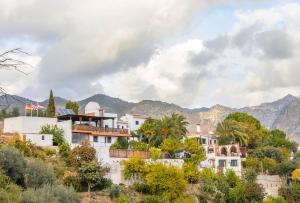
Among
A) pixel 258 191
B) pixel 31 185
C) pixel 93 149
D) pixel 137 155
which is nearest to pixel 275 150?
pixel 258 191

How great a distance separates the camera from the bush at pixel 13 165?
37838mm

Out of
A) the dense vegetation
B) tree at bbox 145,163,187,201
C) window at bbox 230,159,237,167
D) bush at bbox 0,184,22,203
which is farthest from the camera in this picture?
window at bbox 230,159,237,167

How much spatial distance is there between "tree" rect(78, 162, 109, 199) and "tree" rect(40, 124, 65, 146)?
1144 centimetres

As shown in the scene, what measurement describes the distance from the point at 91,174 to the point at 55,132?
14.2m

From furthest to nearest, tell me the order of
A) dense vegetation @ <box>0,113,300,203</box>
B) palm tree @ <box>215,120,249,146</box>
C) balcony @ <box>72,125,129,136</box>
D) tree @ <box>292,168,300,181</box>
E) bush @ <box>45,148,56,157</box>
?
palm tree @ <box>215,120,249,146</box>
tree @ <box>292,168,300,181</box>
balcony @ <box>72,125,129,136</box>
bush @ <box>45,148,56,157</box>
dense vegetation @ <box>0,113,300,203</box>

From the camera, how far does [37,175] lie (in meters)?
39.8

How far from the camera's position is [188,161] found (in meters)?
65.8

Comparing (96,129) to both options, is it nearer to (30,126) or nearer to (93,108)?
(30,126)

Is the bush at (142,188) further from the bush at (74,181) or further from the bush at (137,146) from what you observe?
the bush at (137,146)

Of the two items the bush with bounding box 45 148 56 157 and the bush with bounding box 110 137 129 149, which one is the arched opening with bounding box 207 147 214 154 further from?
the bush with bounding box 45 148 56 157

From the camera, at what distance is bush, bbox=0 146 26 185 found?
37.8m

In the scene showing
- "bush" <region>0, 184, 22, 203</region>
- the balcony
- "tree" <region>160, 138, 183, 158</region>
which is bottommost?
"bush" <region>0, 184, 22, 203</region>

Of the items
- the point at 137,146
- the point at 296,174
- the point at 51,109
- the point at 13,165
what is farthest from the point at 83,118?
the point at 13,165

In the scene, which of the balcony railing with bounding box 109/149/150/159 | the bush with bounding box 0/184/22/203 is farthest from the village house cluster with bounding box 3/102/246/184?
the bush with bounding box 0/184/22/203
